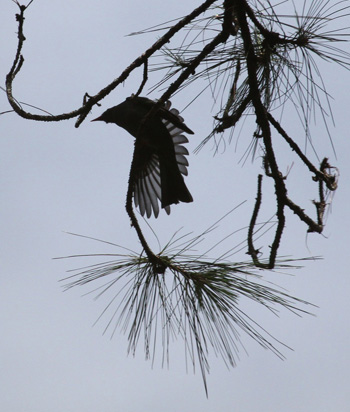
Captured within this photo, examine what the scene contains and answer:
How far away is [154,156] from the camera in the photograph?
347 centimetres

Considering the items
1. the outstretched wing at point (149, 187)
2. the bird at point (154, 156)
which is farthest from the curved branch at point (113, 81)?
the outstretched wing at point (149, 187)

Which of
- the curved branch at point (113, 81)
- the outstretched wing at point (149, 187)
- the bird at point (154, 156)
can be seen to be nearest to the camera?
the curved branch at point (113, 81)

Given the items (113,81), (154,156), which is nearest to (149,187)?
(154,156)

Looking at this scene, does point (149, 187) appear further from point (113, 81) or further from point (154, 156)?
point (113, 81)

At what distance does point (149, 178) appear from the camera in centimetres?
344

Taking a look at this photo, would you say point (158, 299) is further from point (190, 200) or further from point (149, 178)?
point (149, 178)

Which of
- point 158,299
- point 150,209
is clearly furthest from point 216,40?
point 150,209

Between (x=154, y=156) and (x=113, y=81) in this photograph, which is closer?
(x=113, y=81)

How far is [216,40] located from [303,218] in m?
0.59

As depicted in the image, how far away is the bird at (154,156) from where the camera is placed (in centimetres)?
311

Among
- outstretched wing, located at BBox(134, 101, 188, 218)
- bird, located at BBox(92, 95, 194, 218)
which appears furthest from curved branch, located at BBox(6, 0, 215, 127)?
outstretched wing, located at BBox(134, 101, 188, 218)

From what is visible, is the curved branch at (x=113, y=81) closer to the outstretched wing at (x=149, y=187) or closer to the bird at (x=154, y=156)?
the bird at (x=154, y=156)

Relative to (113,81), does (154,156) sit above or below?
above

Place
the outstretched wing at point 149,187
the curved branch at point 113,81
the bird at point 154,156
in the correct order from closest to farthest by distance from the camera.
→ 1. the curved branch at point 113,81
2. the bird at point 154,156
3. the outstretched wing at point 149,187
